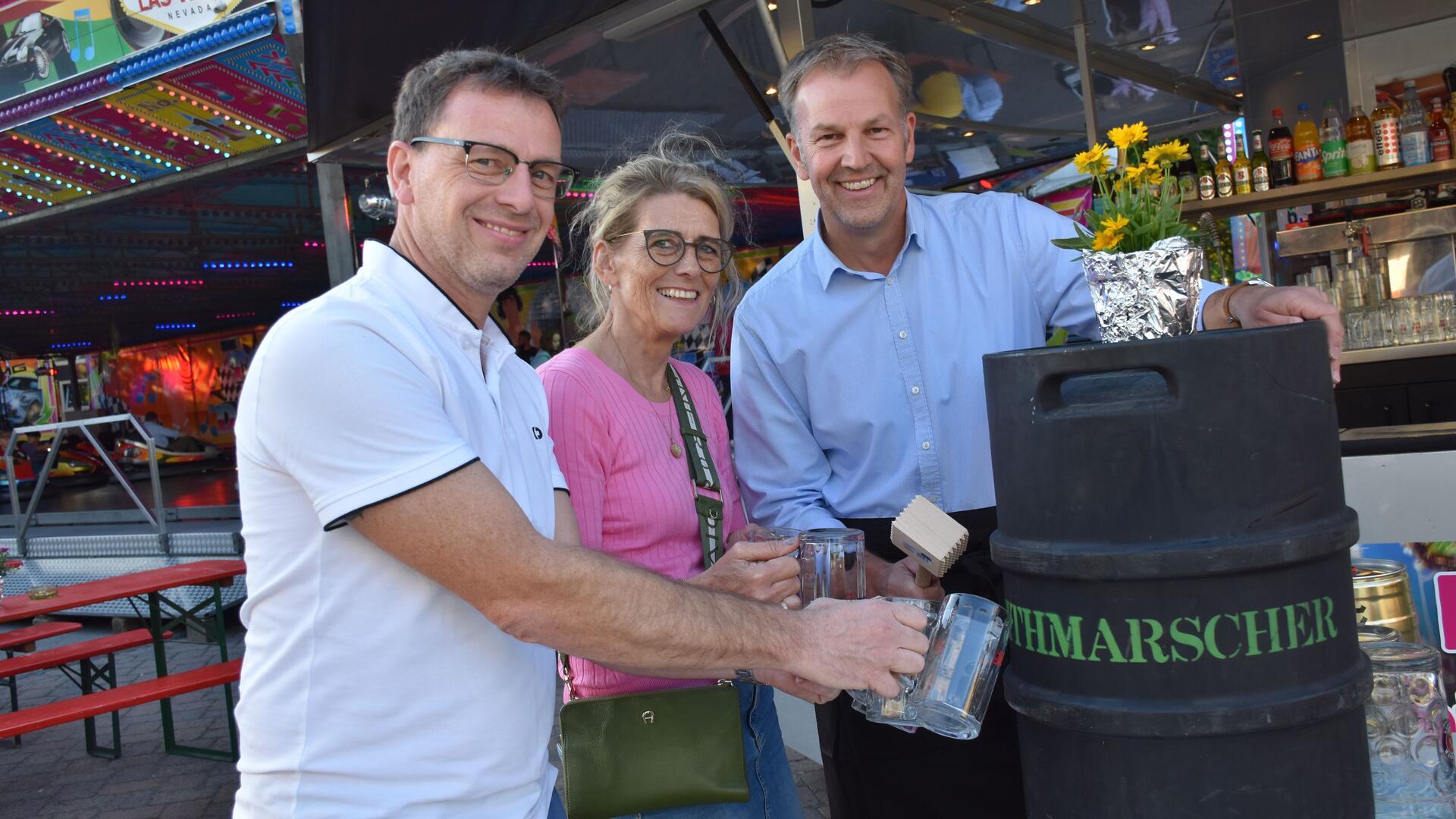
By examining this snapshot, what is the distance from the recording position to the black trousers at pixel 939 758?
2.14 m

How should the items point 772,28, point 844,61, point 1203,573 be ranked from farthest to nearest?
point 772,28
point 844,61
point 1203,573

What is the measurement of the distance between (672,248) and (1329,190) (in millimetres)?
4515

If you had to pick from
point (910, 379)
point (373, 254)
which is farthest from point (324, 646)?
point (910, 379)

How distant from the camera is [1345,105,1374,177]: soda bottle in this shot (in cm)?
527

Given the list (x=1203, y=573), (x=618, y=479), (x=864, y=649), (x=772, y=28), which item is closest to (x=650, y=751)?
(x=618, y=479)

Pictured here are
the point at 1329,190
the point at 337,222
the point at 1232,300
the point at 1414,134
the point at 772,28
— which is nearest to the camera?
the point at 1232,300

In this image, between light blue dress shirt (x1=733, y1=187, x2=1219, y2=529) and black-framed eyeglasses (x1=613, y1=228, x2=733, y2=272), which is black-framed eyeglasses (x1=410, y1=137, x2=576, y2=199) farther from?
light blue dress shirt (x1=733, y1=187, x2=1219, y2=529)

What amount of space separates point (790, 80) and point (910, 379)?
65cm

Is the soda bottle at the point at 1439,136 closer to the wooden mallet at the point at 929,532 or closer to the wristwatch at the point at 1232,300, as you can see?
the wristwatch at the point at 1232,300

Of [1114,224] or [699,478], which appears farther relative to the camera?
[699,478]

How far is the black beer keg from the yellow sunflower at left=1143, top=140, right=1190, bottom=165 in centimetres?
33

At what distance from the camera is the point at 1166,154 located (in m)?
1.52

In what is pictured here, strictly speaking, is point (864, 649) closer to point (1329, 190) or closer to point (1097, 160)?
point (1097, 160)

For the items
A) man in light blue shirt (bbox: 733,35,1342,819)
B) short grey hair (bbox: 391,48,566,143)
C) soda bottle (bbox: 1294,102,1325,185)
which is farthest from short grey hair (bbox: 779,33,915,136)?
soda bottle (bbox: 1294,102,1325,185)
